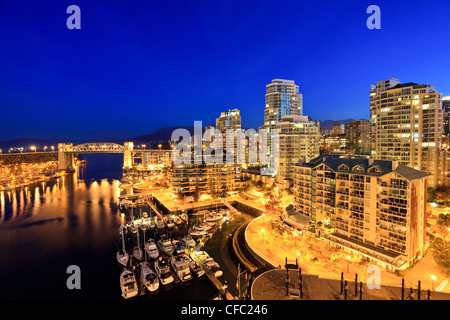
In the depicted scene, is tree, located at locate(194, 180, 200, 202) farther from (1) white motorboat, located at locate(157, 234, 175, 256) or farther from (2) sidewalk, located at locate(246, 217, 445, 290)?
(2) sidewalk, located at locate(246, 217, 445, 290)

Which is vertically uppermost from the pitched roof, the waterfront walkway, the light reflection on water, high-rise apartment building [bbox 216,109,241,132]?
high-rise apartment building [bbox 216,109,241,132]

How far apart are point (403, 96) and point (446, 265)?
78.8ft

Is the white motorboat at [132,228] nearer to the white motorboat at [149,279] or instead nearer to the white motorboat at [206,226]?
the white motorboat at [206,226]

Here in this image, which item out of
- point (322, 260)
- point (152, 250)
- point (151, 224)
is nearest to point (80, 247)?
point (151, 224)

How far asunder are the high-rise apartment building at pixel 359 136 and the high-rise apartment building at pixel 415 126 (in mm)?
29020

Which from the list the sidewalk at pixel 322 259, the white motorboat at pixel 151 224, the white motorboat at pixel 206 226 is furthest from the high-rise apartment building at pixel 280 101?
the sidewalk at pixel 322 259

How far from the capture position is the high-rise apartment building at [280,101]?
199 feet

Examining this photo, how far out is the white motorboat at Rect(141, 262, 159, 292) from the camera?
1552cm

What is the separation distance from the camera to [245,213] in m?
30.0

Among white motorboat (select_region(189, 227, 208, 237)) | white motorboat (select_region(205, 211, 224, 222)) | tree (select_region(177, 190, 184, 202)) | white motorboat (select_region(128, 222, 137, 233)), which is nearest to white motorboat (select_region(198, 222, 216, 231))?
white motorboat (select_region(189, 227, 208, 237))

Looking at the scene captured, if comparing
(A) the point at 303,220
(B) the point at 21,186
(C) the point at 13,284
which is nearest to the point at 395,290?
(A) the point at 303,220

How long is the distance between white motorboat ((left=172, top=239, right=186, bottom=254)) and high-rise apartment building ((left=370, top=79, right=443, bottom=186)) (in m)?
28.5

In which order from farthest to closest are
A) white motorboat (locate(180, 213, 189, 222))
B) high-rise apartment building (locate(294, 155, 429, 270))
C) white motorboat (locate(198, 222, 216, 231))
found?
1. white motorboat (locate(180, 213, 189, 222))
2. white motorboat (locate(198, 222, 216, 231))
3. high-rise apartment building (locate(294, 155, 429, 270))

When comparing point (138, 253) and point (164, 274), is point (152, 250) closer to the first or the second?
point (138, 253)
